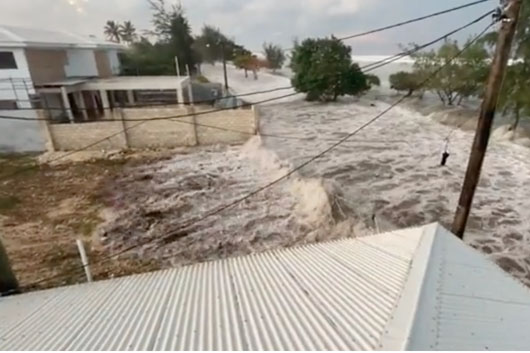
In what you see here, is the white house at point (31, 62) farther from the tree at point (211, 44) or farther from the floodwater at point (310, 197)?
the tree at point (211, 44)

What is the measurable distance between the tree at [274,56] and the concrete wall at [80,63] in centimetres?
2655

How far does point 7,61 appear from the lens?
55.9ft

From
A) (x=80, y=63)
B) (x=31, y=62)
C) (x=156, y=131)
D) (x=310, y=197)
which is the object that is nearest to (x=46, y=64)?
(x=31, y=62)

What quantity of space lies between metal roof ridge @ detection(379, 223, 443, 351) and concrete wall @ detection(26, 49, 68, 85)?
20.7 metres

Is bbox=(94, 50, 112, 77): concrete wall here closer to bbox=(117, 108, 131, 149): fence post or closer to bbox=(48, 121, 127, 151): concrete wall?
bbox=(48, 121, 127, 151): concrete wall

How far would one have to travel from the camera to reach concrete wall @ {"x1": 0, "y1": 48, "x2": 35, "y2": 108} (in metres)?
16.9

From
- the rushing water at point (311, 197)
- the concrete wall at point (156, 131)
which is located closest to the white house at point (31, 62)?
the concrete wall at point (156, 131)

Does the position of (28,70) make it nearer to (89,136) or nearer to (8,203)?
(89,136)

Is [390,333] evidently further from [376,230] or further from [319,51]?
[319,51]

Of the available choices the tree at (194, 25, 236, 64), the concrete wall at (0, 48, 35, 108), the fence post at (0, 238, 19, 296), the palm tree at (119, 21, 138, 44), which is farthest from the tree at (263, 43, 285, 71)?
the fence post at (0, 238, 19, 296)

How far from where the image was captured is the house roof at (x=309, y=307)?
2.07m

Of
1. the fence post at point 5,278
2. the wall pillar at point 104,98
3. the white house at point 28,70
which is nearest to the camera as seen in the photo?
the fence post at point 5,278

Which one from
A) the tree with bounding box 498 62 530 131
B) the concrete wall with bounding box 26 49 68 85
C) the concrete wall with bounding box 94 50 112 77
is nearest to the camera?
the tree with bounding box 498 62 530 131

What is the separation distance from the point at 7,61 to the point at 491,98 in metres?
21.0
